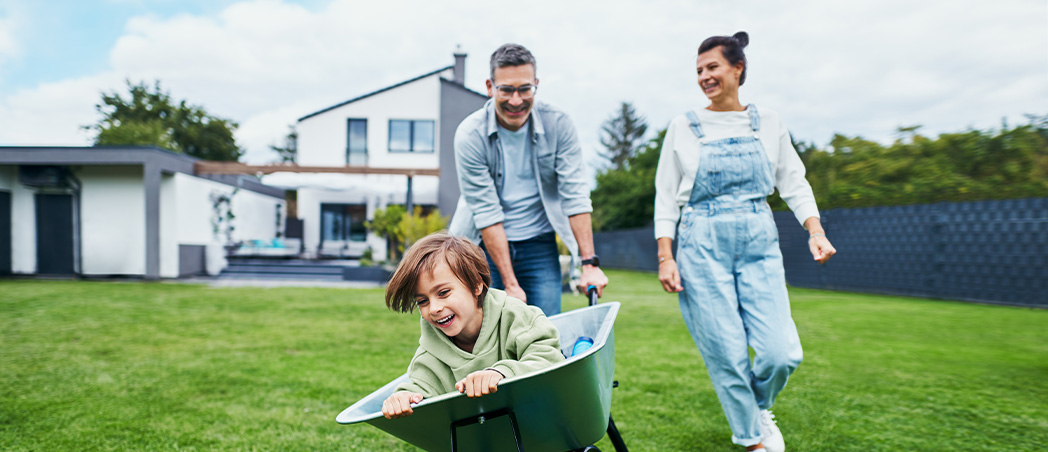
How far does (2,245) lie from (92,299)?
6.68 m

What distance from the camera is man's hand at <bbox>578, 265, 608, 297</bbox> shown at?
2.09m

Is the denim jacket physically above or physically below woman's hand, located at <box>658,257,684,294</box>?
above

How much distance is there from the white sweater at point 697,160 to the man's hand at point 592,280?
0.40 metres

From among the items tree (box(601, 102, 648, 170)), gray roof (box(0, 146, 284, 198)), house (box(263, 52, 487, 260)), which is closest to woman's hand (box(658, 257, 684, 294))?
gray roof (box(0, 146, 284, 198))

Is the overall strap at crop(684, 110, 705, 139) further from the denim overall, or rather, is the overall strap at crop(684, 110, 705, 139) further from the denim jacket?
the denim jacket

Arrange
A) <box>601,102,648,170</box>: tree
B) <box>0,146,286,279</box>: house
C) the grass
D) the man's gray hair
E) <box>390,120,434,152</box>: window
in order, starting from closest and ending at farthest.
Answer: the man's gray hair, the grass, <box>0,146,286,279</box>: house, <box>390,120,434,152</box>: window, <box>601,102,648,170</box>: tree

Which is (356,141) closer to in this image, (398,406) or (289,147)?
(398,406)

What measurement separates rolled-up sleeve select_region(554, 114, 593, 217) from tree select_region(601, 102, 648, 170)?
48033mm

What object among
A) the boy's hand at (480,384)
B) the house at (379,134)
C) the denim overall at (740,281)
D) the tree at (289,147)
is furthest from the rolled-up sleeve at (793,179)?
the tree at (289,147)

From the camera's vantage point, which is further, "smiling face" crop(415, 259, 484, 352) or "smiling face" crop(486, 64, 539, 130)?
"smiling face" crop(486, 64, 539, 130)

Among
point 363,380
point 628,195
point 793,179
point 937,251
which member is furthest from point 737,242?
point 628,195

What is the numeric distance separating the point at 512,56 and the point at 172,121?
3804cm

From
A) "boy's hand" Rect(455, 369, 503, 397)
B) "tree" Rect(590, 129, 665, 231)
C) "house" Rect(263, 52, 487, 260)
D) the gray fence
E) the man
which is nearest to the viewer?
"boy's hand" Rect(455, 369, 503, 397)

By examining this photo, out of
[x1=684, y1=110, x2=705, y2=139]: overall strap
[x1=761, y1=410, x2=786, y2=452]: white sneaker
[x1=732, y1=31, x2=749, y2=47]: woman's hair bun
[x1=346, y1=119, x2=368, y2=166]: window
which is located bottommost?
[x1=761, y1=410, x2=786, y2=452]: white sneaker
